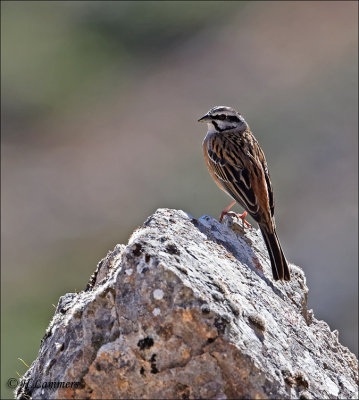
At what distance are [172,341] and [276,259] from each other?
218 centimetres

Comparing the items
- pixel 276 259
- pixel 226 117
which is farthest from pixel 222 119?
pixel 276 259

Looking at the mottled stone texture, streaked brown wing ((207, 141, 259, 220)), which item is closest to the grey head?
streaked brown wing ((207, 141, 259, 220))

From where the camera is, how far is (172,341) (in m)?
5.50

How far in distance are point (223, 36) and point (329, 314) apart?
73.8ft

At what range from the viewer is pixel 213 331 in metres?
5.46

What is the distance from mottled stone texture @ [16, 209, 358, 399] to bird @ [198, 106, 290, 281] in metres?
1.75

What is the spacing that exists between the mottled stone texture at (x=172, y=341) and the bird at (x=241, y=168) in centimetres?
175

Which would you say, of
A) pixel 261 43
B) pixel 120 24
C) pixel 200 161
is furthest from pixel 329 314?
pixel 120 24

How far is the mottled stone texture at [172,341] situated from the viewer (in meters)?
5.46

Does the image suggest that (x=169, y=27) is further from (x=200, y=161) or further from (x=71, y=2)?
(x=200, y=161)

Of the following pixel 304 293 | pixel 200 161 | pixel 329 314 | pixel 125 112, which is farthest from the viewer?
pixel 125 112

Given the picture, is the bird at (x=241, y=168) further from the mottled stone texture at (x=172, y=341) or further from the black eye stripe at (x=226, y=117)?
the mottled stone texture at (x=172, y=341)

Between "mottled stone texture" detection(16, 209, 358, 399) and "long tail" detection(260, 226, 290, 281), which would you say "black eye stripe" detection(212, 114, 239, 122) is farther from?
"mottled stone texture" detection(16, 209, 358, 399)

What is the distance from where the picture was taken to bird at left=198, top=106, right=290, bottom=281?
8.48 meters
